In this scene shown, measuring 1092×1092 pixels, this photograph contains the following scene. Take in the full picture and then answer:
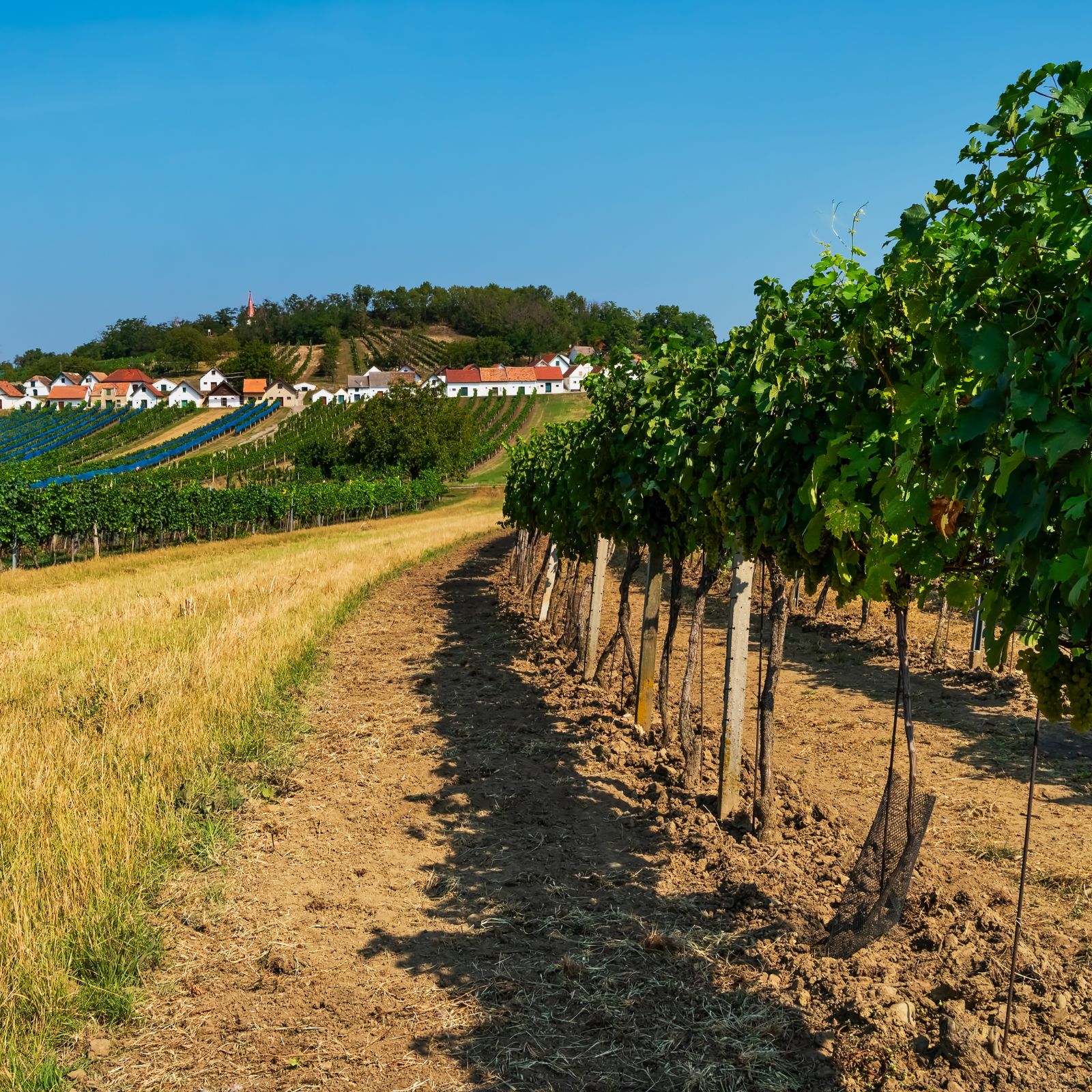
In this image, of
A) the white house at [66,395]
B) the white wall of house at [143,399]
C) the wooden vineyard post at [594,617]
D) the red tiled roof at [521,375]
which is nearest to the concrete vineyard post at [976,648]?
the wooden vineyard post at [594,617]

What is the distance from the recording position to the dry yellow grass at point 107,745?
450cm

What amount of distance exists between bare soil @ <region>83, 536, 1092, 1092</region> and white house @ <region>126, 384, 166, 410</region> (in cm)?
12952

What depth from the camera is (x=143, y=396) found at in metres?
129

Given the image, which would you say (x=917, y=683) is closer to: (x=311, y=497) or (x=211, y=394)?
(x=311, y=497)

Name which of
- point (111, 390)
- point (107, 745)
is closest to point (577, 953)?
point (107, 745)

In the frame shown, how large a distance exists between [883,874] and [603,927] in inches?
59.0

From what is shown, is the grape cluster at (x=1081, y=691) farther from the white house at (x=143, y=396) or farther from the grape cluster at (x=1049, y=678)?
the white house at (x=143, y=396)

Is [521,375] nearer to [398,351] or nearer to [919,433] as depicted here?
[398,351]

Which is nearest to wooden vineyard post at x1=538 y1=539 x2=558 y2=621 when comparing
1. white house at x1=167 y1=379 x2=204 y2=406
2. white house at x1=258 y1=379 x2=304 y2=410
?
white house at x1=258 y1=379 x2=304 y2=410

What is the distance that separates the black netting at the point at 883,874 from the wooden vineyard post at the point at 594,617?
6001 millimetres

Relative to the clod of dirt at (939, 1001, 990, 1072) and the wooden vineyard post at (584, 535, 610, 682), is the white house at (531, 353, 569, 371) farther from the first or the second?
the clod of dirt at (939, 1001, 990, 1072)

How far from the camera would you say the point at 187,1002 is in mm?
4551

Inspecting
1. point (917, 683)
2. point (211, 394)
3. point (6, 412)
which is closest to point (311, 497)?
point (917, 683)

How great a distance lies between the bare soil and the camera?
4.07 metres
